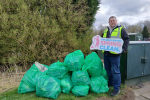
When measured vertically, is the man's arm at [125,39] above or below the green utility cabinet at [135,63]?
above

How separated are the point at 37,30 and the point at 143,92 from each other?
158 inches

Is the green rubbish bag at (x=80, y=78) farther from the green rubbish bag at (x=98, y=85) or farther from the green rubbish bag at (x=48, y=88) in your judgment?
the green rubbish bag at (x=48, y=88)

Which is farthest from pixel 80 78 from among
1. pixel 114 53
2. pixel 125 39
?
pixel 125 39

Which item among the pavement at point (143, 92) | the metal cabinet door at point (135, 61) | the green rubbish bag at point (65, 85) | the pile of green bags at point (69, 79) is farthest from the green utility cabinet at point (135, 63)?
the green rubbish bag at point (65, 85)

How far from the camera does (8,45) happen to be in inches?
165

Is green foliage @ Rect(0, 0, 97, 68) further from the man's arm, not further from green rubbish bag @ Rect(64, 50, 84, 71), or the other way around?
the man's arm

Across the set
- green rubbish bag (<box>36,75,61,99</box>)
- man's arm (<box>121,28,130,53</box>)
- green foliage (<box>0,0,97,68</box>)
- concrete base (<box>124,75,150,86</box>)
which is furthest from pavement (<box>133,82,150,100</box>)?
green foliage (<box>0,0,97,68</box>)

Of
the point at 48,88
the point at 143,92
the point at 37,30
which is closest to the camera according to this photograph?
the point at 48,88

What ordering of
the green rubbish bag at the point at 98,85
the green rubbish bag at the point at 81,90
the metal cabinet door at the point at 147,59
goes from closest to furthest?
the green rubbish bag at the point at 81,90 → the green rubbish bag at the point at 98,85 → the metal cabinet door at the point at 147,59

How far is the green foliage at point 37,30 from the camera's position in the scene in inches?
159

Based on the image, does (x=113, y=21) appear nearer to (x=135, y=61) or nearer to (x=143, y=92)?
(x=135, y=61)

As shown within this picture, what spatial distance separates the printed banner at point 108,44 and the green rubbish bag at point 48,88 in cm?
121

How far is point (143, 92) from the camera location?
125 inches

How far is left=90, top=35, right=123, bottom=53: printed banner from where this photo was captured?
2.23 meters
